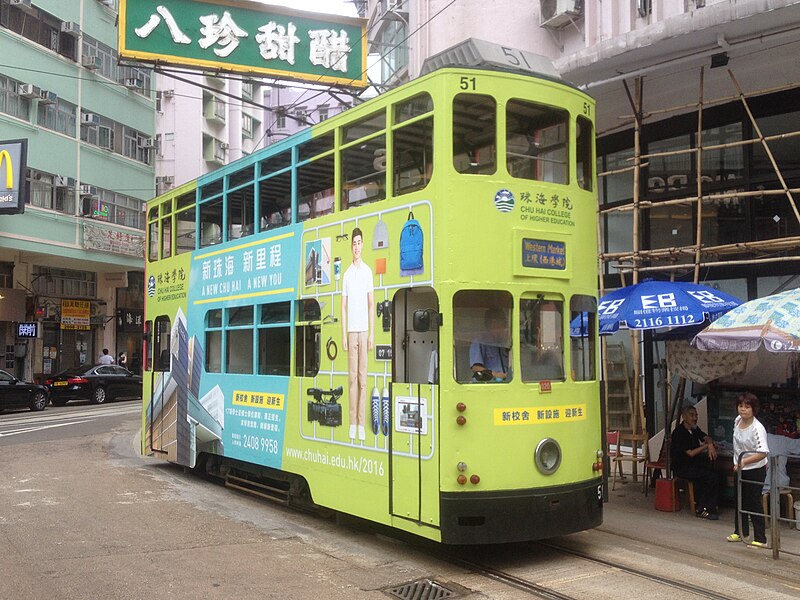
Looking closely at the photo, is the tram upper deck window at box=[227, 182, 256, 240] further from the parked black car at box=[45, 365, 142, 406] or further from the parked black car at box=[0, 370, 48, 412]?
the parked black car at box=[45, 365, 142, 406]

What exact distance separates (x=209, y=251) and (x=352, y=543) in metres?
4.82

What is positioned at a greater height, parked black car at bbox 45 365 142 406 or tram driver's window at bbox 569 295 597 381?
tram driver's window at bbox 569 295 597 381

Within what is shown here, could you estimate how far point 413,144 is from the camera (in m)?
7.50

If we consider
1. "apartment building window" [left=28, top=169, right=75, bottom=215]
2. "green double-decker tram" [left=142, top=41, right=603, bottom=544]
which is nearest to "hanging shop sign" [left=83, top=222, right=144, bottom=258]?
"apartment building window" [left=28, top=169, right=75, bottom=215]

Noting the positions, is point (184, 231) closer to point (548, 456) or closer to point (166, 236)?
point (166, 236)

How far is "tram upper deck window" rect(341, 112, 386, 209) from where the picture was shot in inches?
308

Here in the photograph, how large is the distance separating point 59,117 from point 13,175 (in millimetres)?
5030

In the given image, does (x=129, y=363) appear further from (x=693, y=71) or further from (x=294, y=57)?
(x=693, y=71)

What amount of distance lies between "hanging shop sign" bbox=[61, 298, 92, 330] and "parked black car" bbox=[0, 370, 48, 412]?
7020 millimetres

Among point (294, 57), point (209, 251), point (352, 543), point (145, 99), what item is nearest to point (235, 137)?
point (145, 99)

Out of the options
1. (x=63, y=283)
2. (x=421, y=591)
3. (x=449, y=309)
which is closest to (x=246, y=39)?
(x=449, y=309)

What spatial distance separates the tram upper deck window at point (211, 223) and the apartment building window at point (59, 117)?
19367 millimetres

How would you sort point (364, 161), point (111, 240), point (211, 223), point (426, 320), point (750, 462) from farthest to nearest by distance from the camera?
1. point (111, 240)
2. point (211, 223)
3. point (750, 462)
4. point (364, 161)
5. point (426, 320)

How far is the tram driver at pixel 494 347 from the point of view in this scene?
282 inches
